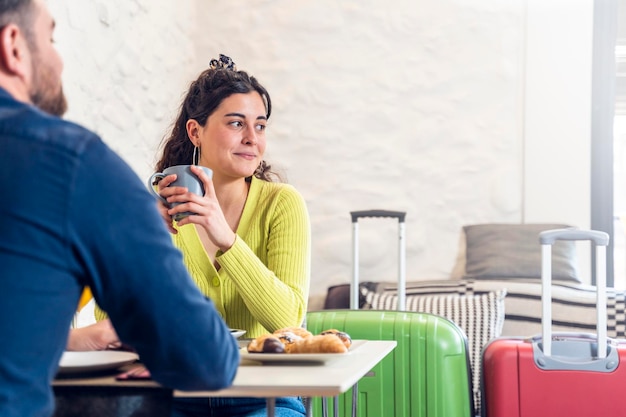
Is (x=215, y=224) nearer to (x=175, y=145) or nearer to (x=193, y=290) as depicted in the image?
(x=175, y=145)

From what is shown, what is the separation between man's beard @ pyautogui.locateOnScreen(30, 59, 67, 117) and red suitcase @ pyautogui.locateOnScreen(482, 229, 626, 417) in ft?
5.04

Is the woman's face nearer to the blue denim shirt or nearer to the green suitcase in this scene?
the green suitcase

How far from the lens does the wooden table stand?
1.00 m

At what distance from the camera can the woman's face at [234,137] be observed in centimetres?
194

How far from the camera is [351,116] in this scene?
3777mm

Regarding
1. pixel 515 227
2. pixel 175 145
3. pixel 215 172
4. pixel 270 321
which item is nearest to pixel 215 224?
pixel 270 321

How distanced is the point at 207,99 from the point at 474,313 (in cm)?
154

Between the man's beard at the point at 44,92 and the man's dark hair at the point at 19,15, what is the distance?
0.03m

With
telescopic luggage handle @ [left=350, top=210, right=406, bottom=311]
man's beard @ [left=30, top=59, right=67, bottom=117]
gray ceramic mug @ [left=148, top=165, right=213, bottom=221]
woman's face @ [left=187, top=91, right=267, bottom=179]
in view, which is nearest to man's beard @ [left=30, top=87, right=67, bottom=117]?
man's beard @ [left=30, top=59, right=67, bottom=117]

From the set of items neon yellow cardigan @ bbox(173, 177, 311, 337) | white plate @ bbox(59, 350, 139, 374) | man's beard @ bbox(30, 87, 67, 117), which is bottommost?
white plate @ bbox(59, 350, 139, 374)

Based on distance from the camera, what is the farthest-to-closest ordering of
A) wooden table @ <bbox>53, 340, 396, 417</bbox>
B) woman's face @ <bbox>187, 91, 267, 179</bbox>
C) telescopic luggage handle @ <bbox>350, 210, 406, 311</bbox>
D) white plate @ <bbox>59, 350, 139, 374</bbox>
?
telescopic luggage handle @ <bbox>350, 210, 406, 311</bbox> < woman's face @ <bbox>187, 91, 267, 179</bbox> < white plate @ <bbox>59, 350, 139, 374</bbox> < wooden table @ <bbox>53, 340, 396, 417</bbox>

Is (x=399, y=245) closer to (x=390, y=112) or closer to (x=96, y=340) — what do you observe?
(x=390, y=112)

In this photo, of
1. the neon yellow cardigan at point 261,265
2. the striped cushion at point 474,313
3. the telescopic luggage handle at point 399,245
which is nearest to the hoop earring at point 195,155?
the neon yellow cardigan at point 261,265

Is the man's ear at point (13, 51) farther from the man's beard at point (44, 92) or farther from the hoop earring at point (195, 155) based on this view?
the hoop earring at point (195, 155)
